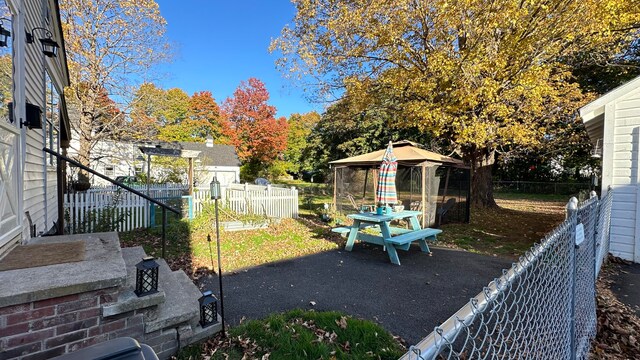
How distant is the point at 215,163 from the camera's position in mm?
26953

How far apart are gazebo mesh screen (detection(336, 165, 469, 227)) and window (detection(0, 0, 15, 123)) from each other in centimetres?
810

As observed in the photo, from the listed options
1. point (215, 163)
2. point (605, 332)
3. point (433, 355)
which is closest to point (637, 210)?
point (605, 332)

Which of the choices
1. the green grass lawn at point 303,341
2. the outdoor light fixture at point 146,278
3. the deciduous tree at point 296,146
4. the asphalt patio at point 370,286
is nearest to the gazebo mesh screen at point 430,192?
the asphalt patio at point 370,286

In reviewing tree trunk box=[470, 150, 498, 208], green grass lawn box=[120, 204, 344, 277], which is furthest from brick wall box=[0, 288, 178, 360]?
tree trunk box=[470, 150, 498, 208]

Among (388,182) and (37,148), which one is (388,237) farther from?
(37,148)

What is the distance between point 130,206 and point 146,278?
6742 mm

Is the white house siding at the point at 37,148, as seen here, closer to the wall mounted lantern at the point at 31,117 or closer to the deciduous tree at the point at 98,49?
the wall mounted lantern at the point at 31,117

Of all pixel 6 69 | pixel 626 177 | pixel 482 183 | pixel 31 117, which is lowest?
pixel 482 183

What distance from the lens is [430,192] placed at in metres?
9.48

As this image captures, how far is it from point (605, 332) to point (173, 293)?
4519mm

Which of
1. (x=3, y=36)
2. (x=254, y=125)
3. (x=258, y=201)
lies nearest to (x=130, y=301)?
(x=3, y=36)

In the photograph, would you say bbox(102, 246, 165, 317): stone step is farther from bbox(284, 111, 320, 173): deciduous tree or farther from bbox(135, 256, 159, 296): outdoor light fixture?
bbox(284, 111, 320, 173): deciduous tree

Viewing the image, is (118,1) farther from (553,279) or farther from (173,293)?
(553,279)

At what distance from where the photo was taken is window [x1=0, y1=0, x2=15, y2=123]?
2912 mm
